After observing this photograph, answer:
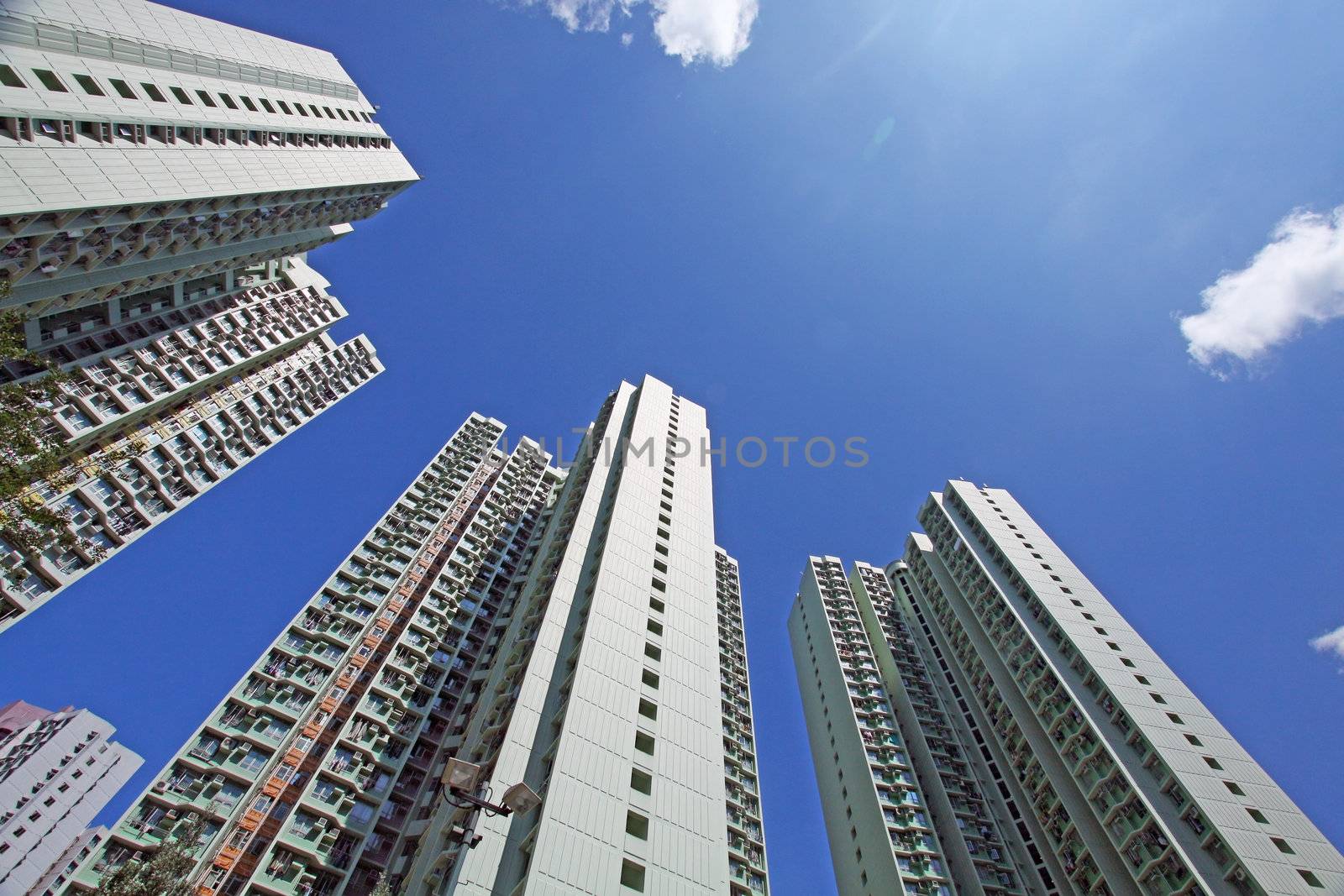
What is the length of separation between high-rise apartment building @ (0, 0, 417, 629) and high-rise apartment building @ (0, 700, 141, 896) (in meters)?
50.7

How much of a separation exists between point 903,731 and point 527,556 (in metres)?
37.9

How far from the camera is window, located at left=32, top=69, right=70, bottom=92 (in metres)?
27.4

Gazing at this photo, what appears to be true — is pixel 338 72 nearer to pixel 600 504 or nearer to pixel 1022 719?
pixel 600 504

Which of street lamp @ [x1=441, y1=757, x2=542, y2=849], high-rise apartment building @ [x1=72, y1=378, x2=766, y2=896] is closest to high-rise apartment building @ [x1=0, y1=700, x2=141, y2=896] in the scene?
high-rise apartment building @ [x1=72, y1=378, x2=766, y2=896]

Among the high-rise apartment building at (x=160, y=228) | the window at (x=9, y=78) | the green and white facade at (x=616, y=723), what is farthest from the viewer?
the high-rise apartment building at (x=160, y=228)

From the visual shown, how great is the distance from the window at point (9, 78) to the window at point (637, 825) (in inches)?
1543

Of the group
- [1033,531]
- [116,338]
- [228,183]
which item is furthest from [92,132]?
[1033,531]

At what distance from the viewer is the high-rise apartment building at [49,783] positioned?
64.6 metres

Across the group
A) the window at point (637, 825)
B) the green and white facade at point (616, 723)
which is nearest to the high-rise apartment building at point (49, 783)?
the green and white facade at point (616, 723)

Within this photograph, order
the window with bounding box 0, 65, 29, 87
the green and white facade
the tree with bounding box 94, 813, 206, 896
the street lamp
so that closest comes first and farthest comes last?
the street lamp < the tree with bounding box 94, 813, 206, 896 < the green and white facade < the window with bounding box 0, 65, 29, 87

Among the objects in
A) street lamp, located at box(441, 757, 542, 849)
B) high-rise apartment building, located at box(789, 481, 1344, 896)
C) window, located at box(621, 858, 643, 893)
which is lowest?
street lamp, located at box(441, 757, 542, 849)

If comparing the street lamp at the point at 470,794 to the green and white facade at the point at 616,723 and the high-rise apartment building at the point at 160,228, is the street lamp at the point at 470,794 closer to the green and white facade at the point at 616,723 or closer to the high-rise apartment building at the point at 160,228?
the green and white facade at the point at 616,723

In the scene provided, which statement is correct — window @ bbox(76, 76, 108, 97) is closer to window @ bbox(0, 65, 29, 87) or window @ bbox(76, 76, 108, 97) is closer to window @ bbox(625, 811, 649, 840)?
window @ bbox(0, 65, 29, 87)

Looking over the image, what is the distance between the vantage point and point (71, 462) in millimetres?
36125
